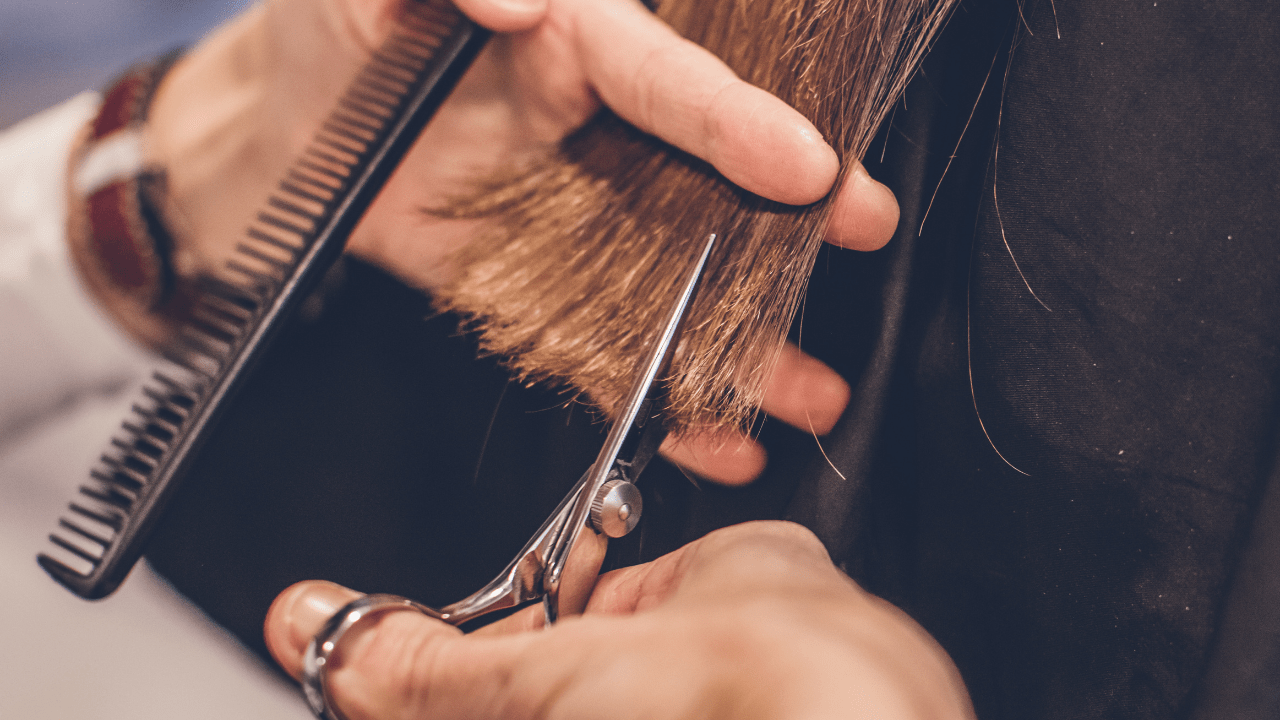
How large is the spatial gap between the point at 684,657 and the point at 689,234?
0.26 m

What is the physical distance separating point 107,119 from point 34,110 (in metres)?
0.15

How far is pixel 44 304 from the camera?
621mm

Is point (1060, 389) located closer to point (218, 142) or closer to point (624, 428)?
point (624, 428)

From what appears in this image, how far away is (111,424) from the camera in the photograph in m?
0.64

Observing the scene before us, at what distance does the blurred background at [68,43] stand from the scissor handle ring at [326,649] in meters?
0.69

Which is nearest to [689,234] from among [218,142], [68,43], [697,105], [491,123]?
[697,105]

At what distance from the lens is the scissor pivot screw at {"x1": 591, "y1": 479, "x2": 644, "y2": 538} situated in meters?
0.39

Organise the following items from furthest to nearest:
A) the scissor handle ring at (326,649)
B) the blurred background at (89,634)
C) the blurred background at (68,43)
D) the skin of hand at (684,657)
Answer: the blurred background at (68,43) → the blurred background at (89,634) → the scissor handle ring at (326,649) → the skin of hand at (684,657)

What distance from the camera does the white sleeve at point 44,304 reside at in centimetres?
61

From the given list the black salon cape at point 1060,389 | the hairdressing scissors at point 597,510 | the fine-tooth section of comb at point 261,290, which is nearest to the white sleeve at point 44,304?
the fine-tooth section of comb at point 261,290

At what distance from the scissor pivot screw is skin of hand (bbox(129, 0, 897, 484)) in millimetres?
58

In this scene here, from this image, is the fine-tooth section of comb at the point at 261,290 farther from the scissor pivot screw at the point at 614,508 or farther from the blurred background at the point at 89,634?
the scissor pivot screw at the point at 614,508


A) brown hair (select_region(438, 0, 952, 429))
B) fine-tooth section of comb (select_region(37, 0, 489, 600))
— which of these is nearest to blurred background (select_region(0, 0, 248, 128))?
fine-tooth section of comb (select_region(37, 0, 489, 600))

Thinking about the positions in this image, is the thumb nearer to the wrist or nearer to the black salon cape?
the black salon cape
